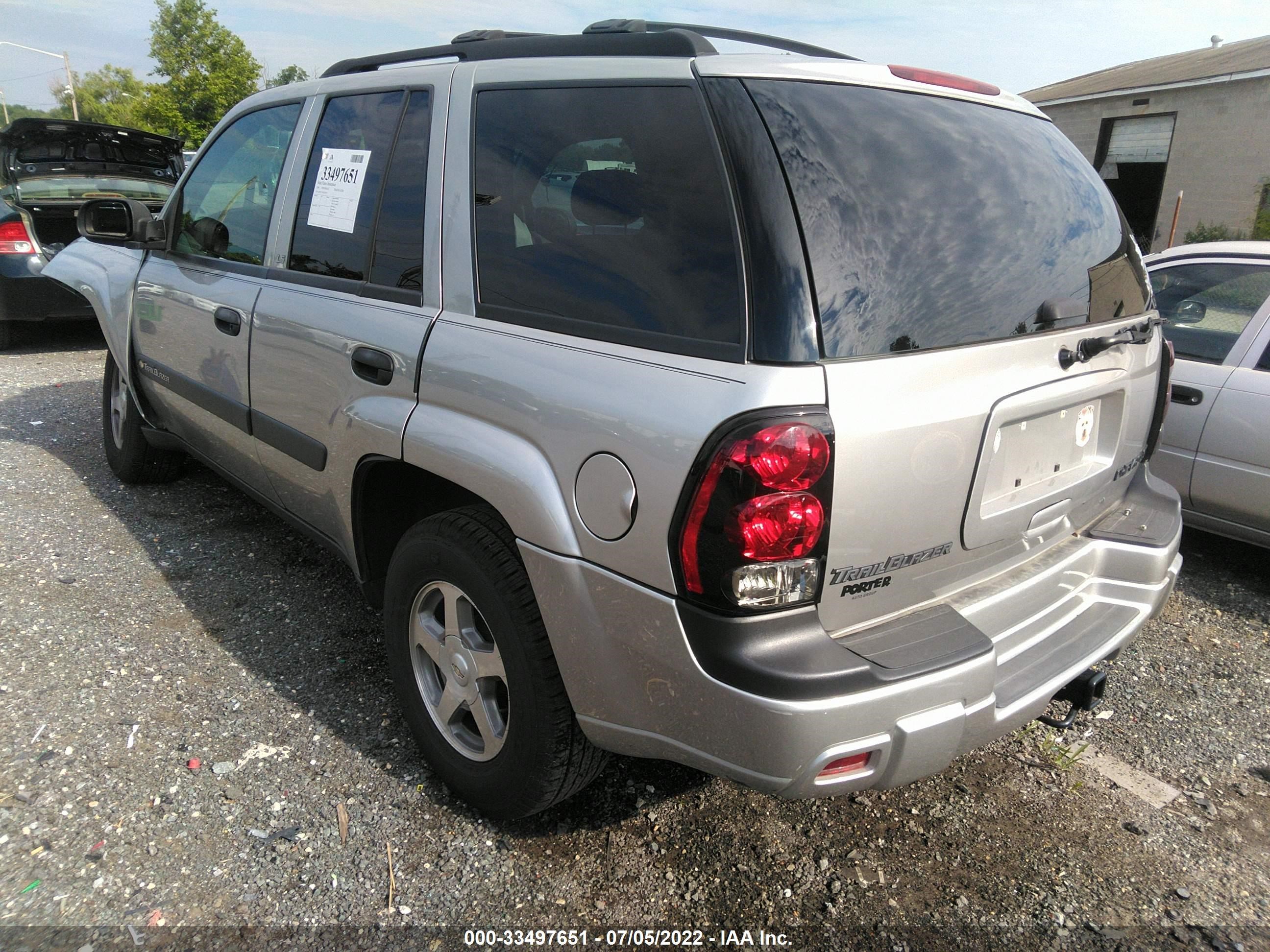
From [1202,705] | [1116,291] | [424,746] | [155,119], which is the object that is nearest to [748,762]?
[424,746]

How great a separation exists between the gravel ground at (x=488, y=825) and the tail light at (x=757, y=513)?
945 millimetres

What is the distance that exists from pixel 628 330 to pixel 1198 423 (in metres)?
3.24

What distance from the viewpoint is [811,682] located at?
5.22 ft

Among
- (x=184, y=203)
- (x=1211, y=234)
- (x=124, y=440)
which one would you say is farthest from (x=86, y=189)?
(x=1211, y=234)

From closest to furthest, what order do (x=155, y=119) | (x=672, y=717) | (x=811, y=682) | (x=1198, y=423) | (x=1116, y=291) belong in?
(x=811, y=682) → (x=672, y=717) → (x=1116, y=291) → (x=1198, y=423) → (x=155, y=119)

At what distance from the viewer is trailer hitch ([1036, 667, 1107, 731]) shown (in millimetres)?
2189

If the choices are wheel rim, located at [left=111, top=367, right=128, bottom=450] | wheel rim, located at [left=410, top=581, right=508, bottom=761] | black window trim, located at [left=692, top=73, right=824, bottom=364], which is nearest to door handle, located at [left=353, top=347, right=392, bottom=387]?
wheel rim, located at [left=410, top=581, right=508, bottom=761]

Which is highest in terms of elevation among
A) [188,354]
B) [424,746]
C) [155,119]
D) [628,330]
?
[155,119]

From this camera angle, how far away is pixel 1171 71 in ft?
61.0

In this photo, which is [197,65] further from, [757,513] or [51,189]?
[757,513]

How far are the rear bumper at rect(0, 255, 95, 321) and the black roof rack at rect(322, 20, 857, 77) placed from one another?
599 cm

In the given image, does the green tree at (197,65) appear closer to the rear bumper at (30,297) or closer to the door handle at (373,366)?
the rear bumper at (30,297)

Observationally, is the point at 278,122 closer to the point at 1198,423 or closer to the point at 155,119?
the point at 1198,423

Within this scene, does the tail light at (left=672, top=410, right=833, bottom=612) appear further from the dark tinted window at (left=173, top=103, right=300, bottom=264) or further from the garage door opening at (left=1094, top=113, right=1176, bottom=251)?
the garage door opening at (left=1094, top=113, right=1176, bottom=251)
